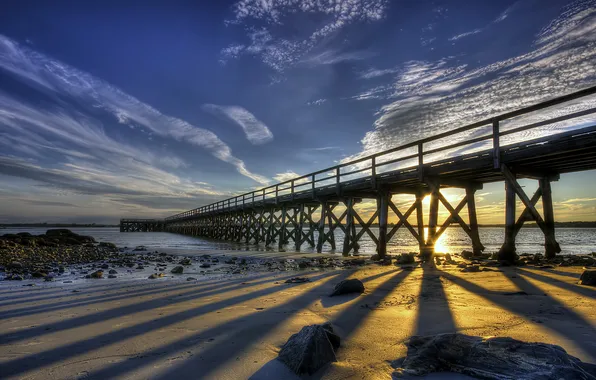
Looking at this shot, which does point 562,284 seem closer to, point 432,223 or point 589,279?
point 589,279

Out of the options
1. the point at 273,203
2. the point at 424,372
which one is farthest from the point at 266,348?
Result: the point at 273,203

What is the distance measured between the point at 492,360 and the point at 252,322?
2479 mm

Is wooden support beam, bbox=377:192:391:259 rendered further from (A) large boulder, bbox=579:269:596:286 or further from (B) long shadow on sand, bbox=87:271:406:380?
(B) long shadow on sand, bbox=87:271:406:380

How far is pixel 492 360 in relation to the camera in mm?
2076

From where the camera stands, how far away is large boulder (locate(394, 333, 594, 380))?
185 centimetres

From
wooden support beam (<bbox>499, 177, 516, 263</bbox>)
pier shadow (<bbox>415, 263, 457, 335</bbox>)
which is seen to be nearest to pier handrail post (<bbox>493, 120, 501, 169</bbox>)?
wooden support beam (<bbox>499, 177, 516, 263</bbox>)

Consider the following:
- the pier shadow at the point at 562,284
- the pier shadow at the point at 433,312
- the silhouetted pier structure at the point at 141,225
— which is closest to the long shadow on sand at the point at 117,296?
the pier shadow at the point at 433,312

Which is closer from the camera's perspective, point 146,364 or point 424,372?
point 424,372

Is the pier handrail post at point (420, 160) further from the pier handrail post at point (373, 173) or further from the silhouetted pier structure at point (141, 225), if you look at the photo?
the silhouetted pier structure at point (141, 225)

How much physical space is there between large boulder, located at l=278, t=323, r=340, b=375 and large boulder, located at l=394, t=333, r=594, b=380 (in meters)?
0.55

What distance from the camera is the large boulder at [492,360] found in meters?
1.85

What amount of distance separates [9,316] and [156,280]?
3.37 meters

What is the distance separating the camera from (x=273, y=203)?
22125 millimetres

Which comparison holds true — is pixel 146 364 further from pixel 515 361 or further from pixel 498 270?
pixel 498 270
